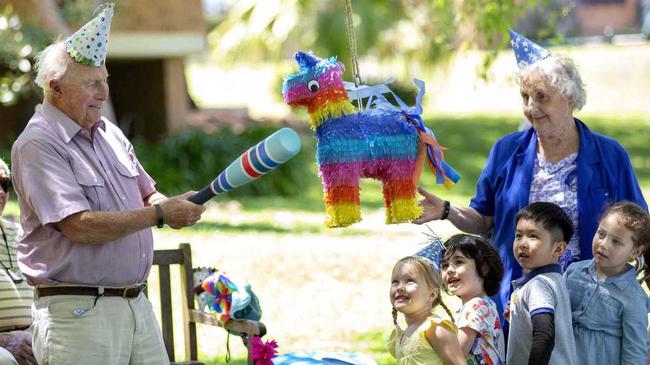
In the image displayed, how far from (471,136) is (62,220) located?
18825 mm

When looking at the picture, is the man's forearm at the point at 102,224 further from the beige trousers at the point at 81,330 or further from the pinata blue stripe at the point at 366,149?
the pinata blue stripe at the point at 366,149

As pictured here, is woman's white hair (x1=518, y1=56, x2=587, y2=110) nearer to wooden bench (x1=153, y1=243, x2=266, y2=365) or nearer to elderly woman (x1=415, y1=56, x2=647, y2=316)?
elderly woman (x1=415, y1=56, x2=647, y2=316)

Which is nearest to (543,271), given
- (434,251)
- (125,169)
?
(434,251)

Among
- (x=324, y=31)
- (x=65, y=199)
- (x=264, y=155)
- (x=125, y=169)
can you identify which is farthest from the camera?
(x=324, y=31)

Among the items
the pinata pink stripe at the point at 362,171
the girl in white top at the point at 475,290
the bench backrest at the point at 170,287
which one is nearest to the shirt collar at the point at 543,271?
the girl in white top at the point at 475,290

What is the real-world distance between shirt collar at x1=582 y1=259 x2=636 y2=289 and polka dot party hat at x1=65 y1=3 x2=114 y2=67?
78.0 inches

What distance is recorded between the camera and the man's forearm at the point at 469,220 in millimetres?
4547

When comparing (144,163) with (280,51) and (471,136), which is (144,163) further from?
(280,51)

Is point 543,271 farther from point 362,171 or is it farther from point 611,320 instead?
point 362,171

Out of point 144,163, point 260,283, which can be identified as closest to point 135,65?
point 144,163

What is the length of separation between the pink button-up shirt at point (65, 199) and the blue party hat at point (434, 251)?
1021 mm

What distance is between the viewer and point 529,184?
14.8ft

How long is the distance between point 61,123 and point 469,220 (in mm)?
1731

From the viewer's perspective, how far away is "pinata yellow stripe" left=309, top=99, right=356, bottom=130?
4.00m
